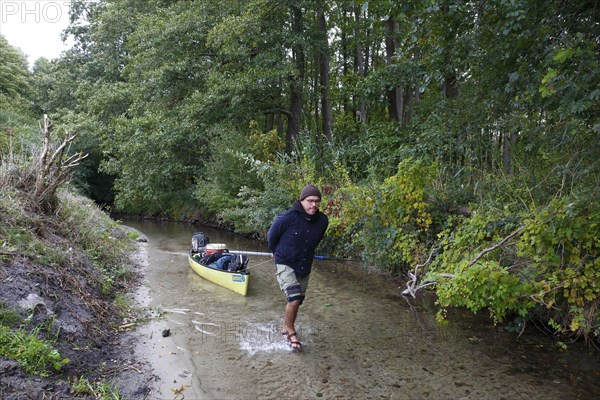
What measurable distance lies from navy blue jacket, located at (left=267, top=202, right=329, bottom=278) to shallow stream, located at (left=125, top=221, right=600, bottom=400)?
3.97 ft

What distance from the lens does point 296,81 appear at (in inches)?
685

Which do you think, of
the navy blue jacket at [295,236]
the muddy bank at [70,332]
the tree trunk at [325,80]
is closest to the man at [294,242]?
the navy blue jacket at [295,236]

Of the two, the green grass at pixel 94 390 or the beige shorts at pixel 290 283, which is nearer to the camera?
the green grass at pixel 94 390

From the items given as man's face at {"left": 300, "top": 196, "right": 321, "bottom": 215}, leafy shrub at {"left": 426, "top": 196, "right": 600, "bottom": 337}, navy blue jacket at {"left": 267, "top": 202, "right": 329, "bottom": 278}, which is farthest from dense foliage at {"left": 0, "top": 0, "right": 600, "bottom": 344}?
man's face at {"left": 300, "top": 196, "right": 321, "bottom": 215}

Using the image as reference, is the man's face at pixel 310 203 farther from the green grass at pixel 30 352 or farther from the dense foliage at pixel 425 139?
the green grass at pixel 30 352

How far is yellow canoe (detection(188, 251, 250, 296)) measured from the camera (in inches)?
336

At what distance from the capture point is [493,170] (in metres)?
8.64

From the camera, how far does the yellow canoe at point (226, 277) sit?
28.0ft

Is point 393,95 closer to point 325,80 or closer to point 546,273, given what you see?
point 325,80

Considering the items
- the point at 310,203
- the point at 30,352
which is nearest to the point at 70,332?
the point at 30,352

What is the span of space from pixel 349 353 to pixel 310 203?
6.76 feet

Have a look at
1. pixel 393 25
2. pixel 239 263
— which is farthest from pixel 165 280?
pixel 393 25

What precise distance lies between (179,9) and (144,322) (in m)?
15.6

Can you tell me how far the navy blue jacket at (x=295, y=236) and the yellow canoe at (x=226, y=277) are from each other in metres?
2.91
